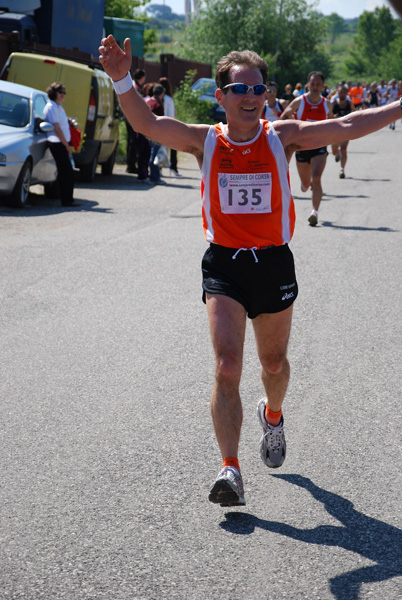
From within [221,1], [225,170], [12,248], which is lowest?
[12,248]

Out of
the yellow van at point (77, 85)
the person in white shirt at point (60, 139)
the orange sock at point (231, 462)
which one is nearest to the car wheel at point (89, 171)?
the yellow van at point (77, 85)

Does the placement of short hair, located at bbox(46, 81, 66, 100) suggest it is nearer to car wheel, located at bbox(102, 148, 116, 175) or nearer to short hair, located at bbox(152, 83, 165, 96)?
short hair, located at bbox(152, 83, 165, 96)

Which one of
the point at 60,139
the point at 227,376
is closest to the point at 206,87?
the point at 60,139

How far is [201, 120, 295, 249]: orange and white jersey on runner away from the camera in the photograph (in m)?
4.25

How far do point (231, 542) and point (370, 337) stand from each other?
381 cm

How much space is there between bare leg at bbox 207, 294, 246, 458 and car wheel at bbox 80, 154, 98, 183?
14908mm

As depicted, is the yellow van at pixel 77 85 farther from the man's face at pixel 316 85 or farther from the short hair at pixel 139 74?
the man's face at pixel 316 85

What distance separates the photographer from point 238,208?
425 cm

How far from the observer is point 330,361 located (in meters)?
6.62

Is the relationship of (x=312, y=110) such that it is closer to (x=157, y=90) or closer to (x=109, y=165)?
(x=157, y=90)

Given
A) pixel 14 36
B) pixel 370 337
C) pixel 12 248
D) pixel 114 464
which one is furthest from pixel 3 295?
pixel 14 36

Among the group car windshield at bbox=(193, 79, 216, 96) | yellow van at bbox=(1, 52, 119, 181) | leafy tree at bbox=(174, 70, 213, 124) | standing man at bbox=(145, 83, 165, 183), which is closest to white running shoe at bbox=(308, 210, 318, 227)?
yellow van at bbox=(1, 52, 119, 181)

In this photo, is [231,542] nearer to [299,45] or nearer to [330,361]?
[330,361]

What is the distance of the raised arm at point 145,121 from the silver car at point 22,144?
967 centimetres
